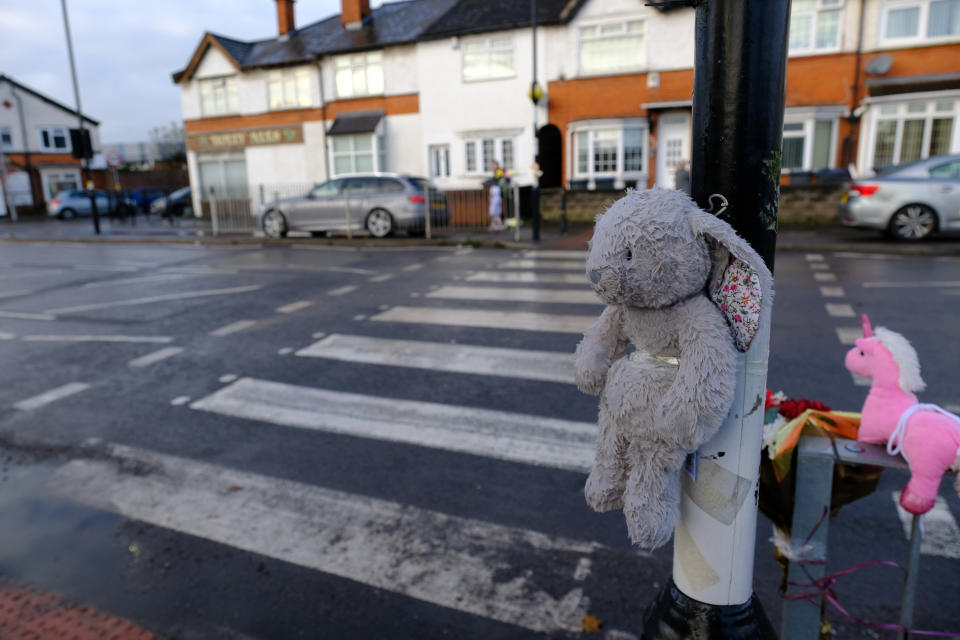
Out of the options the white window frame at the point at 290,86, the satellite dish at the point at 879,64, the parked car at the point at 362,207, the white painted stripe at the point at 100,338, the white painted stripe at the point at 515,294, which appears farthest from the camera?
the white window frame at the point at 290,86

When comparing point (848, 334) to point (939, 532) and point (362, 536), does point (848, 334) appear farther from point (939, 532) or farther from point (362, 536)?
point (362, 536)

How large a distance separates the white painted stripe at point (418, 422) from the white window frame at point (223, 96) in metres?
29.2

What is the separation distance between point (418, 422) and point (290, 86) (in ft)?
92.6

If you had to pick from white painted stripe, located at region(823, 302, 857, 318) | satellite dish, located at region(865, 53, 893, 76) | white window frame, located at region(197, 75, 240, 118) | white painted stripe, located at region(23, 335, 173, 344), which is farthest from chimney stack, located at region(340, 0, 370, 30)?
white painted stripe, located at region(823, 302, 857, 318)

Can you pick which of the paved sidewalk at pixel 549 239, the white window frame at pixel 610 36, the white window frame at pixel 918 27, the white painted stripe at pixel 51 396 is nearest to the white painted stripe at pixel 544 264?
the paved sidewalk at pixel 549 239

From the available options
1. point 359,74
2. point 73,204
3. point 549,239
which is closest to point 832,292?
point 549,239

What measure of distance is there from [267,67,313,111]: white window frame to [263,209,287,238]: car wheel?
1143 centimetres

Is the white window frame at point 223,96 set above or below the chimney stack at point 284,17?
below

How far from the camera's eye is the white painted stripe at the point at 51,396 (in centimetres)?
558

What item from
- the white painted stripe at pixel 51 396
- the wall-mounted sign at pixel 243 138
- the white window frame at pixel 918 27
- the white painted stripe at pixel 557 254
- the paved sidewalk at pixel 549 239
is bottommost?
the white painted stripe at pixel 51 396

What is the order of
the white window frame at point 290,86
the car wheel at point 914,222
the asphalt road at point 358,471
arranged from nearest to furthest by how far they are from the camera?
the asphalt road at point 358,471, the car wheel at point 914,222, the white window frame at point 290,86

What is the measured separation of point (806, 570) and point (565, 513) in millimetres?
1429

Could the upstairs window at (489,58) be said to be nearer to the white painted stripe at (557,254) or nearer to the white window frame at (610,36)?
the white window frame at (610,36)

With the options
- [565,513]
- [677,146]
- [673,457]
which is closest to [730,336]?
[673,457]
